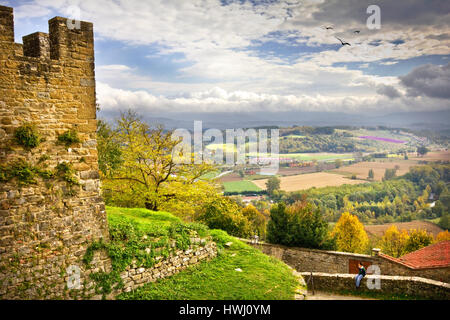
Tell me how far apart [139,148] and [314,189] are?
9109 cm

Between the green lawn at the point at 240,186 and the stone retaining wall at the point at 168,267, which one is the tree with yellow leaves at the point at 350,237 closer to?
the stone retaining wall at the point at 168,267

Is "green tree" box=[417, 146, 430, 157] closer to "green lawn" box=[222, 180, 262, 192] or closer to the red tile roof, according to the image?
"green lawn" box=[222, 180, 262, 192]

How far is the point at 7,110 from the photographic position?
6668mm

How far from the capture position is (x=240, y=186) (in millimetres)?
98188

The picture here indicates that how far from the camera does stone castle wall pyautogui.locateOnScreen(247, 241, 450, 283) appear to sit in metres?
18.2

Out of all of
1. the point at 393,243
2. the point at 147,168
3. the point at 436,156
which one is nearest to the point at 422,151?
the point at 436,156

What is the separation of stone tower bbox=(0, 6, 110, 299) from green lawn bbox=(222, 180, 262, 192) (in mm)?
83182

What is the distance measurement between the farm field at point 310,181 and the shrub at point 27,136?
314 feet

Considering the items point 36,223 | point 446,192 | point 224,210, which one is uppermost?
point 36,223

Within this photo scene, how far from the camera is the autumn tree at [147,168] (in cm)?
1911

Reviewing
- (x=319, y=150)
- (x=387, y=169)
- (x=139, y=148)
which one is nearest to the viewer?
(x=139, y=148)
